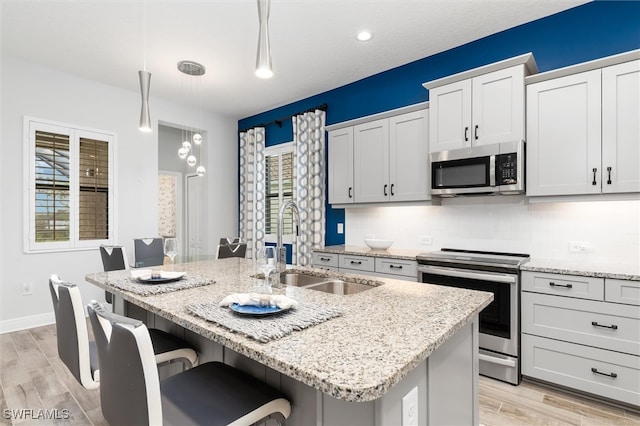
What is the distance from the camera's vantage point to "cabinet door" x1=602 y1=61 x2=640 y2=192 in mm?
2271

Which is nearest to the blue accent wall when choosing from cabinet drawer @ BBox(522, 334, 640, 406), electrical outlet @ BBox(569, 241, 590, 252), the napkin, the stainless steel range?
electrical outlet @ BBox(569, 241, 590, 252)

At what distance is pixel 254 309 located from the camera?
1255mm

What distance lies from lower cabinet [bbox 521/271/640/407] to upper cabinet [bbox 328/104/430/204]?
52.0 inches

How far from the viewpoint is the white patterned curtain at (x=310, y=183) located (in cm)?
440

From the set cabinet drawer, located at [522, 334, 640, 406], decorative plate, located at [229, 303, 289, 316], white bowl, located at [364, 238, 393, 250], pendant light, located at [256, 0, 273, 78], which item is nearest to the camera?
decorative plate, located at [229, 303, 289, 316]

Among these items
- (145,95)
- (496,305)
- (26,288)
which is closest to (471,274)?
(496,305)

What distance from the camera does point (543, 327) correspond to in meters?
2.41

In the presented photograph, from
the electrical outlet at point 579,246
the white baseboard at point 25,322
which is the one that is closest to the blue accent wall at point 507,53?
the electrical outlet at point 579,246

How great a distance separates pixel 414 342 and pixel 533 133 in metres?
2.41

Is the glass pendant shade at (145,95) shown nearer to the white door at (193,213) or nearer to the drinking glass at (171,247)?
the drinking glass at (171,247)

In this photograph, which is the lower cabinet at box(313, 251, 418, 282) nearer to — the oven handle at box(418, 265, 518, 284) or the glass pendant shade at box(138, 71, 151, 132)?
the oven handle at box(418, 265, 518, 284)

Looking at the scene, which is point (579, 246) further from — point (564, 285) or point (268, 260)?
point (268, 260)

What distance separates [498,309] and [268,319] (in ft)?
6.95

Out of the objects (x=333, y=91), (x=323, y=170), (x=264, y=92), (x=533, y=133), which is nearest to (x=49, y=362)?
(x=323, y=170)
